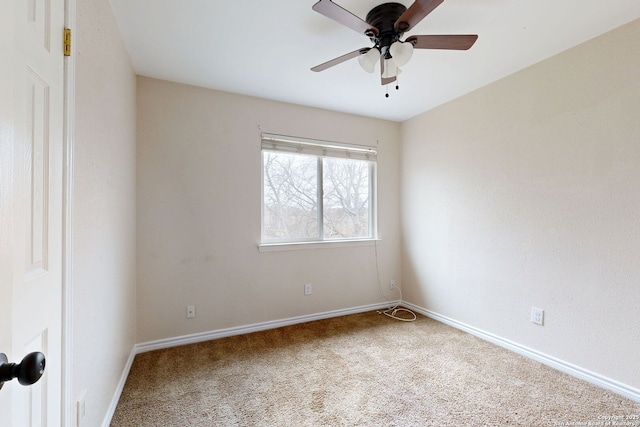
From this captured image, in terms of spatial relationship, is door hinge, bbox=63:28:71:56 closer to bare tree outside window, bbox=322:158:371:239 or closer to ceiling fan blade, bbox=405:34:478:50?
ceiling fan blade, bbox=405:34:478:50

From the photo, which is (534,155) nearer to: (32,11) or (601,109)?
(601,109)

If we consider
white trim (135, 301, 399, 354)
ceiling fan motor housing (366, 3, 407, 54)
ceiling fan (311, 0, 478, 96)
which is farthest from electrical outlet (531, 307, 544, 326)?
ceiling fan motor housing (366, 3, 407, 54)

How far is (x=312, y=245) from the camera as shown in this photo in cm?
319

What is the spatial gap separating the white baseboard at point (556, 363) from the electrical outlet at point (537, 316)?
240 millimetres

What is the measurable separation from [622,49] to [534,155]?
31.1 inches

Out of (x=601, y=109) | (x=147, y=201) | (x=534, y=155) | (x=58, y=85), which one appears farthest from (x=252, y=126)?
(x=601, y=109)

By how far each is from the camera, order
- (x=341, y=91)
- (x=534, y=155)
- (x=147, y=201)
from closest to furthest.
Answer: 1. (x=534, y=155)
2. (x=147, y=201)
3. (x=341, y=91)

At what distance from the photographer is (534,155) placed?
234 cm

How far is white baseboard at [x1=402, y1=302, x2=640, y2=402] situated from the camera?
186cm

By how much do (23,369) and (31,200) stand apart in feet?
1.59

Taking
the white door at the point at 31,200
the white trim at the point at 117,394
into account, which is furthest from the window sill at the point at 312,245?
the white door at the point at 31,200

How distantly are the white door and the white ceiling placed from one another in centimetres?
102

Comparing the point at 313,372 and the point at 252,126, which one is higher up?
the point at 252,126

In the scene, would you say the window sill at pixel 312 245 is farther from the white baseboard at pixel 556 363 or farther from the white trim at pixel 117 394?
the white trim at pixel 117 394
